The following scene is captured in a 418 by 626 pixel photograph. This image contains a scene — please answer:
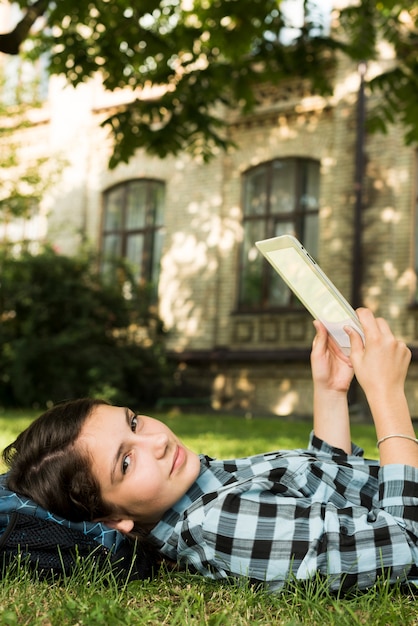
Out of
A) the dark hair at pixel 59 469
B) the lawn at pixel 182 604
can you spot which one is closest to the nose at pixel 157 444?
the dark hair at pixel 59 469

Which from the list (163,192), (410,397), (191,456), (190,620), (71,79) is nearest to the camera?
(190,620)

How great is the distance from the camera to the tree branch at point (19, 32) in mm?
5883

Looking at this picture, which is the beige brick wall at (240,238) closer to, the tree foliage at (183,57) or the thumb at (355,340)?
the tree foliage at (183,57)

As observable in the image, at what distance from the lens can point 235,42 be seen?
6906 millimetres

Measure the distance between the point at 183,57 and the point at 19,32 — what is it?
1.94m

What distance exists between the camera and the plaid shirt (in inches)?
92.4

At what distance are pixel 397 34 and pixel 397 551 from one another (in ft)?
22.7

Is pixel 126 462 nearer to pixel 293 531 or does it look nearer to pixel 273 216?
pixel 293 531

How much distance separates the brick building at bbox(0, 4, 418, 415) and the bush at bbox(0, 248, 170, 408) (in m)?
0.81

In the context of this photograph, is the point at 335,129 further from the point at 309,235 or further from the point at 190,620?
the point at 190,620

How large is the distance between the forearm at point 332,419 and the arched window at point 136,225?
12239 millimetres

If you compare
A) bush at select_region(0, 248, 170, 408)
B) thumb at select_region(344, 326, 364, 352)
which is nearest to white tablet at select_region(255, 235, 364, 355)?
thumb at select_region(344, 326, 364, 352)

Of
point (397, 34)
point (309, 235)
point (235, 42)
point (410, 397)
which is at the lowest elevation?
Answer: point (410, 397)

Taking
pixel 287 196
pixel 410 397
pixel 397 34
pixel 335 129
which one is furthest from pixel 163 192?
pixel 397 34
